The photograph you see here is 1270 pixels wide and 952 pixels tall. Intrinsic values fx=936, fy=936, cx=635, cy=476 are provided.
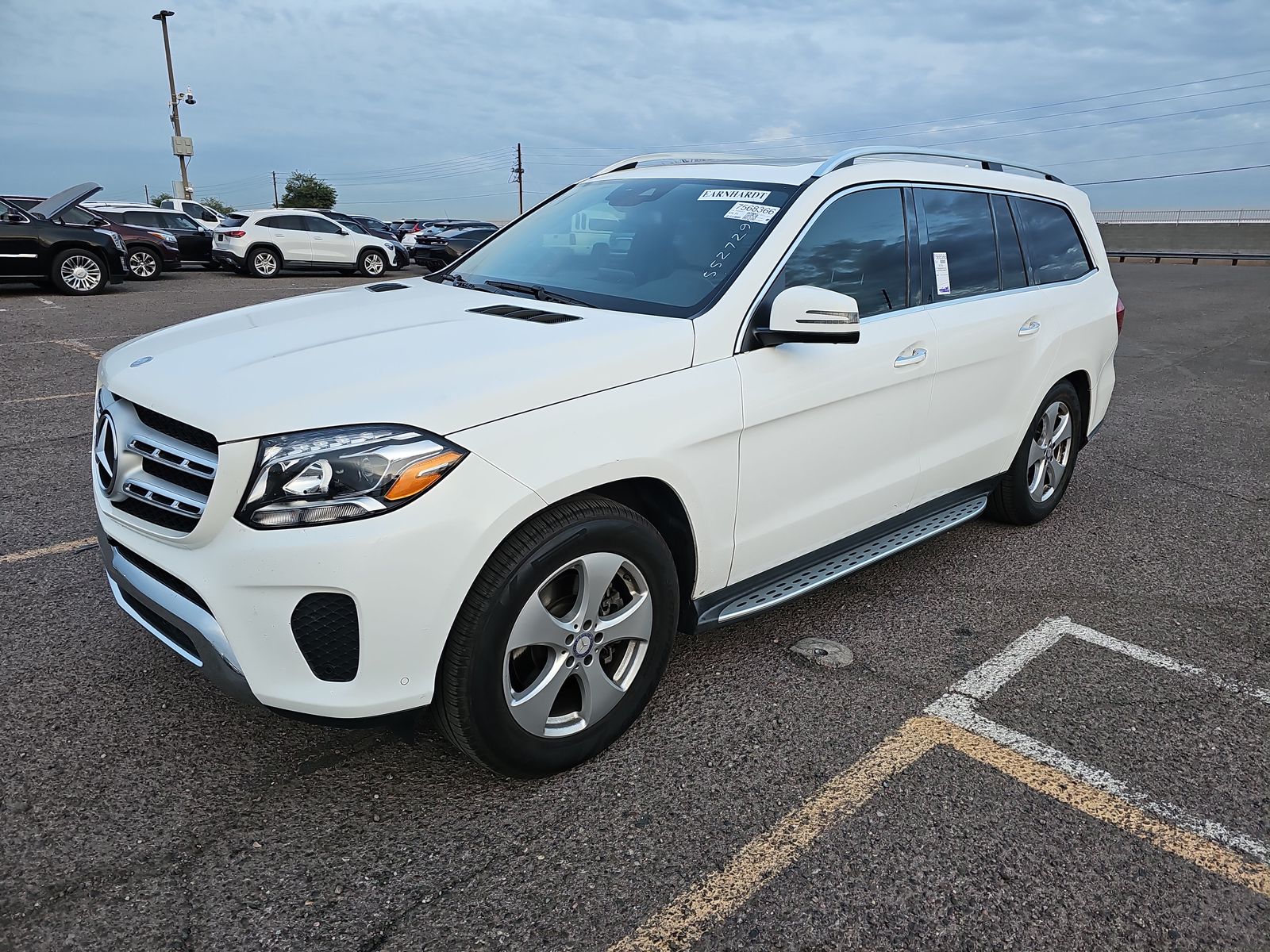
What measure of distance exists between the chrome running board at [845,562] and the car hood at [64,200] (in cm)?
1419

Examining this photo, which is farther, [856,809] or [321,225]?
[321,225]

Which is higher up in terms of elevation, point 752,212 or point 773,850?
point 752,212

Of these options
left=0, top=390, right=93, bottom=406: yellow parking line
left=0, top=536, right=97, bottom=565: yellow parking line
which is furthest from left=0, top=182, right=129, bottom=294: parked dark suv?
left=0, top=536, right=97, bottom=565: yellow parking line

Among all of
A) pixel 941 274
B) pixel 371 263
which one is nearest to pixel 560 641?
pixel 941 274

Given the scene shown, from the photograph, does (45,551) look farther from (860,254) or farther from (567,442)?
(860,254)

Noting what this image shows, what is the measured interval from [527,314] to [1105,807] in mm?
2309

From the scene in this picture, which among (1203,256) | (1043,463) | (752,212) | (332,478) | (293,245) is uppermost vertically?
(752,212)

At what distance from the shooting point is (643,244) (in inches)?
139

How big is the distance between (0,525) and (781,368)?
3998 mm

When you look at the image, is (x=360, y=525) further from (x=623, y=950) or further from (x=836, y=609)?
(x=836, y=609)

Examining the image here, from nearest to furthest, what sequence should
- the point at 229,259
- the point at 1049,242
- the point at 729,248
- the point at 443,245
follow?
the point at 729,248 < the point at 1049,242 < the point at 229,259 < the point at 443,245

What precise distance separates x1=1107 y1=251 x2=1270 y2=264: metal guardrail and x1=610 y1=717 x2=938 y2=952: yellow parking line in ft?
117

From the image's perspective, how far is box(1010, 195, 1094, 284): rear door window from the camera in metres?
4.61

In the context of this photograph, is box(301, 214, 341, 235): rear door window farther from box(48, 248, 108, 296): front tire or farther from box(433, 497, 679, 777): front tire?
box(433, 497, 679, 777): front tire
